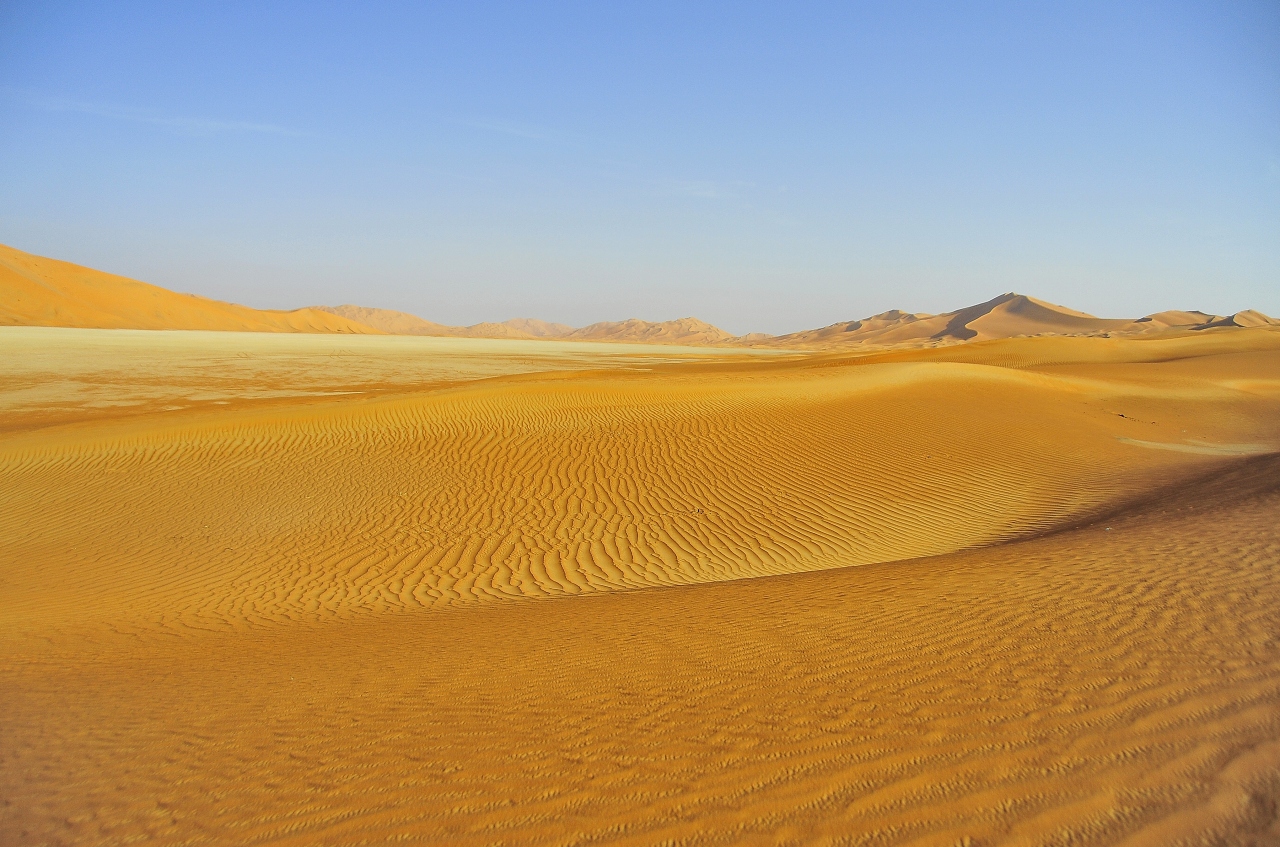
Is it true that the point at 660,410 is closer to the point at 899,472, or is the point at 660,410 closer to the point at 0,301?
the point at 899,472

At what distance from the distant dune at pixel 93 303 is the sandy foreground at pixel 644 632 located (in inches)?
2893

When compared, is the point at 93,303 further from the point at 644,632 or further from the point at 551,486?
the point at 644,632

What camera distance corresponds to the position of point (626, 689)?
4.38 meters

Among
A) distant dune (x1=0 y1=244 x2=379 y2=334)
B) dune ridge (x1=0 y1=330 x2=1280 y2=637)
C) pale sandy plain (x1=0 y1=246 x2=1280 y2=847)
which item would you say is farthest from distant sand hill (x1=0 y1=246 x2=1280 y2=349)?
pale sandy plain (x1=0 y1=246 x2=1280 y2=847)

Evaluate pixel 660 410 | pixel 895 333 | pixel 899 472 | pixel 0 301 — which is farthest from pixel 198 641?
pixel 895 333

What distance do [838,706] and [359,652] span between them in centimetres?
392

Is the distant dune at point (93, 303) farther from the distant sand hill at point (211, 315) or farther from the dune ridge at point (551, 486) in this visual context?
the dune ridge at point (551, 486)

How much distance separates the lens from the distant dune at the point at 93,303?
7312 centimetres

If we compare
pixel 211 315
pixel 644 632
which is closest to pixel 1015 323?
pixel 211 315

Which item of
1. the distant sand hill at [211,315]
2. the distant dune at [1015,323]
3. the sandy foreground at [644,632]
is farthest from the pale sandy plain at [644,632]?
the distant dune at [1015,323]

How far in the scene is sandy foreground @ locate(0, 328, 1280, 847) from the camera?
3084 mm

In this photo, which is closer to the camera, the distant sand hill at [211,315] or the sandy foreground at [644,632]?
the sandy foreground at [644,632]

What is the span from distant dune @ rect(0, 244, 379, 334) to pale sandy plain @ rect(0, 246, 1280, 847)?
7348 cm

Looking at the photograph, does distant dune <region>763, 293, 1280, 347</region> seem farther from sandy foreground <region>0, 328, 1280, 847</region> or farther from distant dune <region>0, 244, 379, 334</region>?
distant dune <region>0, 244, 379, 334</region>
